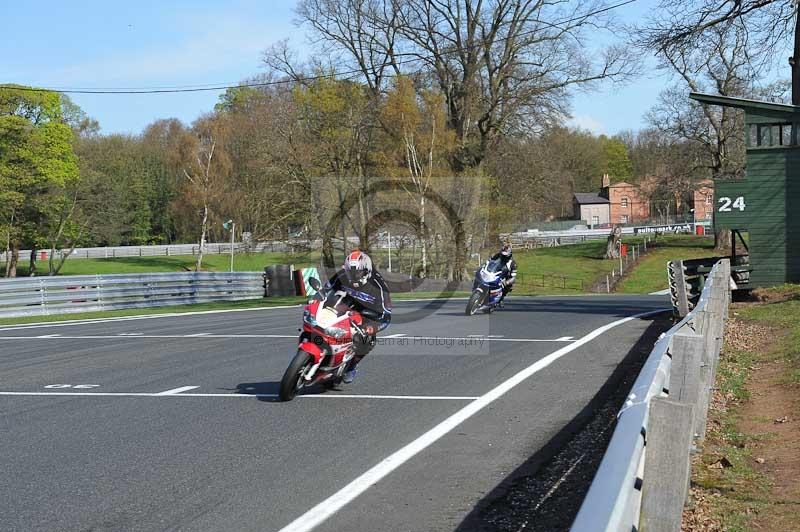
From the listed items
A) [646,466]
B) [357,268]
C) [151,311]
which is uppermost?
[357,268]

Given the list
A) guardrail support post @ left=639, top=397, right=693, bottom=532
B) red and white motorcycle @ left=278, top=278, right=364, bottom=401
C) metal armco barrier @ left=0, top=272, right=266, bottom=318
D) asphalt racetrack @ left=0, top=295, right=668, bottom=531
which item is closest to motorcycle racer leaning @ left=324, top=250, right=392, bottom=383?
red and white motorcycle @ left=278, top=278, right=364, bottom=401

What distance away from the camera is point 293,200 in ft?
133

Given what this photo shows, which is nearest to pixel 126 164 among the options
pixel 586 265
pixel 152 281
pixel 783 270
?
pixel 586 265

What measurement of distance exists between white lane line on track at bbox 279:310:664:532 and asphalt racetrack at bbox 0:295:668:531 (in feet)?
0.08

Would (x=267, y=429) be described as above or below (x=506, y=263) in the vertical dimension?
below

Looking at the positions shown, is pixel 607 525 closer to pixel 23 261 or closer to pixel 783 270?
pixel 783 270

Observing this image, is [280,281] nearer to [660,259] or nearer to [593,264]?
[593,264]

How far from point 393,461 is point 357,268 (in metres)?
3.47

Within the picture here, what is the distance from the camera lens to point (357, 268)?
10047mm

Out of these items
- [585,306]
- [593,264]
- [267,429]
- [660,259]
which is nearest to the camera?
[267,429]

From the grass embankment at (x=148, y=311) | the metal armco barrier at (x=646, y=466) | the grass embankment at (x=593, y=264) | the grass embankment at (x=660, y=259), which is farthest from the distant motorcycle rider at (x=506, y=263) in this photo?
the grass embankment at (x=660, y=259)

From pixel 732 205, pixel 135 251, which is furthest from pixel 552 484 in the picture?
pixel 135 251

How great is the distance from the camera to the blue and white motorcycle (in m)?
20.9

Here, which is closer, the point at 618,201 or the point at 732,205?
the point at 732,205
